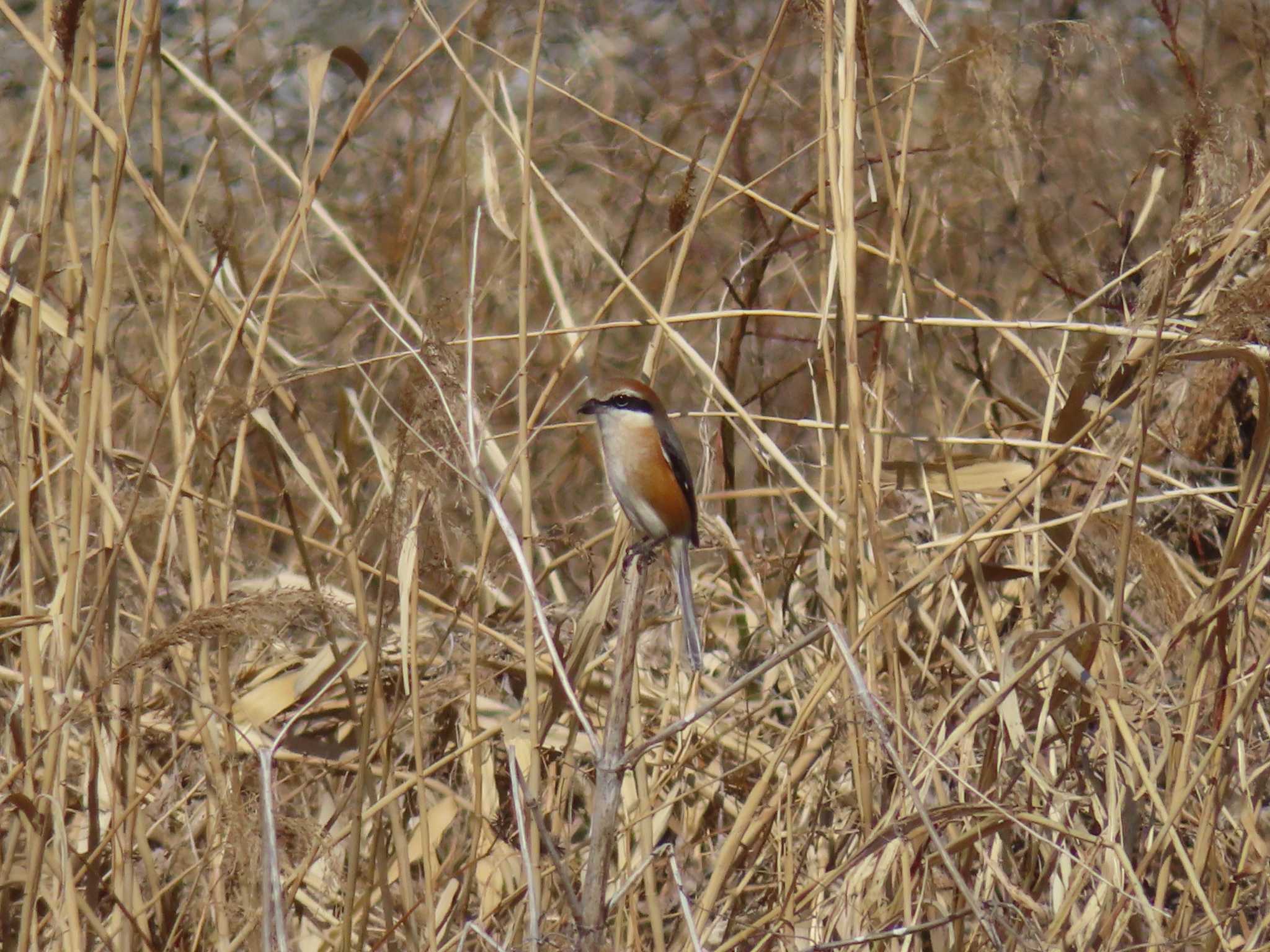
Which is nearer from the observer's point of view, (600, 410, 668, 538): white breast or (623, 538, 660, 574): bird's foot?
(623, 538, 660, 574): bird's foot

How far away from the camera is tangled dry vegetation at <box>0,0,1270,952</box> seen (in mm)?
1732

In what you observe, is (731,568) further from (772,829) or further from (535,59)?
(535,59)

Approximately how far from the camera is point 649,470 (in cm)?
253

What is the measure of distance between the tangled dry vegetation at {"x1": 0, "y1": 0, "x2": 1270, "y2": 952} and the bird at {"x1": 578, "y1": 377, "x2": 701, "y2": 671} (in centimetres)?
9

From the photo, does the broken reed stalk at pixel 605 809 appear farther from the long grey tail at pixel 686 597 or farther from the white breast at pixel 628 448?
the white breast at pixel 628 448

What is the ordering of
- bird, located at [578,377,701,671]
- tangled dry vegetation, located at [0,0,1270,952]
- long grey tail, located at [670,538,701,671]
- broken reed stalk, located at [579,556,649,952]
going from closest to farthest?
broken reed stalk, located at [579,556,649,952] → tangled dry vegetation, located at [0,0,1270,952] → long grey tail, located at [670,538,701,671] → bird, located at [578,377,701,671]

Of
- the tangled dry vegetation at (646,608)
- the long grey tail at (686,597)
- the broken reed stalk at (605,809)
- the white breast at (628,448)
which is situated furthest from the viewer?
the white breast at (628,448)

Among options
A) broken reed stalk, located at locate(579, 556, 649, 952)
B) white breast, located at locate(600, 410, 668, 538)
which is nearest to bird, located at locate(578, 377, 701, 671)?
white breast, located at locate(600, 410, 668, 538)

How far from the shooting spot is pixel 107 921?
80.0 inches

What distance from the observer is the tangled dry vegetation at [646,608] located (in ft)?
5.68

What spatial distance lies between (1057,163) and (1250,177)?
6.93 ft

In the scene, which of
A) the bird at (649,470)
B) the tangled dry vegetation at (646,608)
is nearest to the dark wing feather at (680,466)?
the bird at (649,470)

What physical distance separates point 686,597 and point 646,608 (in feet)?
1.73

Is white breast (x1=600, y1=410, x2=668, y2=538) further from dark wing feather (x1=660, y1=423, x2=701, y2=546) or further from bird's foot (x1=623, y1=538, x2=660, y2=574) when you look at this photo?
bird's foot (x1=623, y1=538, x2=660, y2=574)
